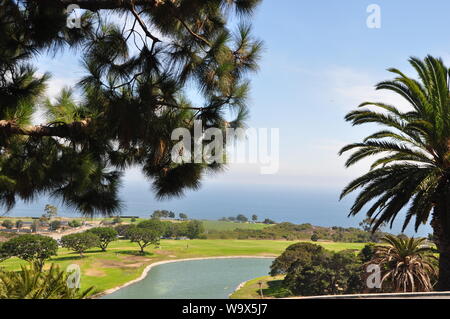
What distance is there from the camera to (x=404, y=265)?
1048 cm

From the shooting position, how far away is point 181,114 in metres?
3.81

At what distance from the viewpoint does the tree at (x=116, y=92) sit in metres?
3.57

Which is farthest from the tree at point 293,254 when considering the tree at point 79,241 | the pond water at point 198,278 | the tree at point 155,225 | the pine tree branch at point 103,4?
the pine tree branch at point 103,4

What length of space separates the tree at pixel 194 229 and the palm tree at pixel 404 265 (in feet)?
36.3

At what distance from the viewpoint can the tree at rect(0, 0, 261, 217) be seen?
3.57 m

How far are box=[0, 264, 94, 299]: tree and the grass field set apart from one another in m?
18.6

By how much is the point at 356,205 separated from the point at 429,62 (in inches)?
127

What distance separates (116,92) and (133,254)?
2525 centimetres

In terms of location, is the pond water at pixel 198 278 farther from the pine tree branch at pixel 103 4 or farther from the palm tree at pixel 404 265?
the pine tree branch at pixel 103 4

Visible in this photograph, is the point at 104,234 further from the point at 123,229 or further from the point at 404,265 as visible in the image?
the point at 404,265

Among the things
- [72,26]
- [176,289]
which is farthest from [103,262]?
[72,26]

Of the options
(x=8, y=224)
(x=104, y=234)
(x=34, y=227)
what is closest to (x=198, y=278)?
(x=104, y=234)

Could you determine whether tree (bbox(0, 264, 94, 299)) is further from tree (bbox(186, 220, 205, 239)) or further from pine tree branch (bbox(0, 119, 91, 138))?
tree (bbox(186, 220, 205, 239))

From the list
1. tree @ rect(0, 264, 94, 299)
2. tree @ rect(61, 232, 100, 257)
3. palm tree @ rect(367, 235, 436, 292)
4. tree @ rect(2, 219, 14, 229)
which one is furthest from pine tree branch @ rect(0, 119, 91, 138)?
tree @ rect(61, 232, 100, 257)
